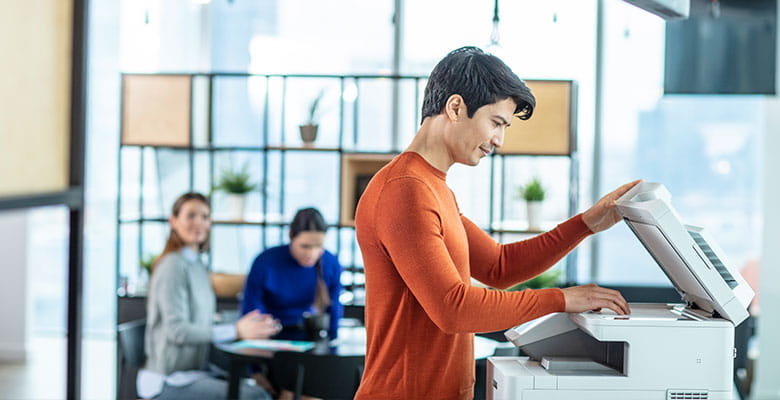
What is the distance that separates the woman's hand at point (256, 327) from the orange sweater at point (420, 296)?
6.92 feet

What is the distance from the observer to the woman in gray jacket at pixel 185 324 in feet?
12.1

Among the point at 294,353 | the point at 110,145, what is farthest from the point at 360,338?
the point at 110,145

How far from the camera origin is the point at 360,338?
400 cm

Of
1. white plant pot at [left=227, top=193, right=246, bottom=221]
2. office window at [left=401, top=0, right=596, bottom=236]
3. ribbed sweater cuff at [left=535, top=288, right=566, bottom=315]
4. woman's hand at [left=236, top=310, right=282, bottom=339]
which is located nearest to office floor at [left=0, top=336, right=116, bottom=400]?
white plant pot at [left=227, top=193, right=246, bottom=221]

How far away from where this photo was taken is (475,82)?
67.4 inches

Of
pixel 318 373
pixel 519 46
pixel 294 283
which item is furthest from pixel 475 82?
pixel 519 46

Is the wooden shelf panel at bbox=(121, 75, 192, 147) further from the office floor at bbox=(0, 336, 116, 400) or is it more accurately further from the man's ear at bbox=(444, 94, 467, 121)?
the man's ear at bbox=(444, 94, 467, 121)

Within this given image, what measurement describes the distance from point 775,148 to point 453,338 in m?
4.35

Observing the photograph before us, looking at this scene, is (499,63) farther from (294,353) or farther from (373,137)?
(373,137)

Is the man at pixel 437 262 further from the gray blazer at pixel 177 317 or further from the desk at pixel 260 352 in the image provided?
the gray blazer at pixel 177 317

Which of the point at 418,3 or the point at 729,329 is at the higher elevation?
the point at 418,3

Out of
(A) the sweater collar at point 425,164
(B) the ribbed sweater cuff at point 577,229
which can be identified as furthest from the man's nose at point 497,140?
(B) the ribbed sweater cuff at point 577,229

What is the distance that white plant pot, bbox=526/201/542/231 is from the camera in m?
5.21

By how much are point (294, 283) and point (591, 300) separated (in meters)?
2.76
